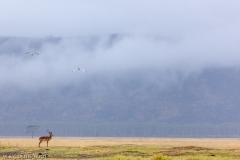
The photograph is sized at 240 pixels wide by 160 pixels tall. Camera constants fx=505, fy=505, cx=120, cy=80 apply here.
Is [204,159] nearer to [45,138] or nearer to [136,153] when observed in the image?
[136,153]

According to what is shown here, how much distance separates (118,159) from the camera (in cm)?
3816

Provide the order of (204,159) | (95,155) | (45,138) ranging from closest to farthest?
1. (204,159)
2. (95,155)
3. (45,138)

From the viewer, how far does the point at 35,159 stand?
144 ft

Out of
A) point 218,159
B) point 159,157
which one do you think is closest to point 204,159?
point 218,159

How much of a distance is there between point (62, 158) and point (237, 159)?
16.2 meters

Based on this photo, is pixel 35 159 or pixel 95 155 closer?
pixel 35 159

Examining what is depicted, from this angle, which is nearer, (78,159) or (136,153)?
(78,159)

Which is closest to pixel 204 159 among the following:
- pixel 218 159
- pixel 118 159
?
pixel 218 159

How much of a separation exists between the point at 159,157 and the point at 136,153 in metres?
16.4

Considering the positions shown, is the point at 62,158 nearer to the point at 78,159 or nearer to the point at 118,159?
the point at 78,159

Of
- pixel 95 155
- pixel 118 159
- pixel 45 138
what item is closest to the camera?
pixel 118 159

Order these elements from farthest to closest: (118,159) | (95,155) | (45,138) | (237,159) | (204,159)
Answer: (45,138) < (95,155) < (237,159) < (204,159) < (118,159)

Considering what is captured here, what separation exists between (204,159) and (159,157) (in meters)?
5.42

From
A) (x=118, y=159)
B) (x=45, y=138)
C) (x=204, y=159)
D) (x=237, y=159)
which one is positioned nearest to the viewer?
(x=118, y=159)
